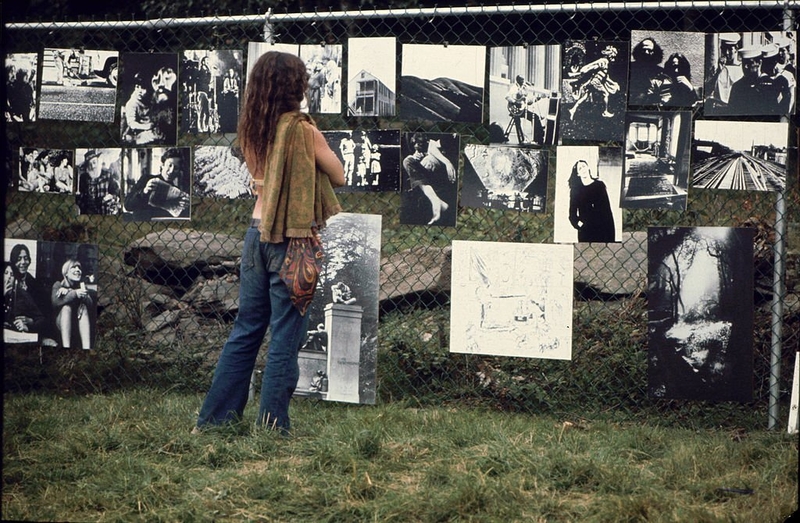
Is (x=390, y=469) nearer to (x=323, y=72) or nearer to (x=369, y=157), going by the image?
(x=369, y=157)

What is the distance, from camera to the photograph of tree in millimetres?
5141

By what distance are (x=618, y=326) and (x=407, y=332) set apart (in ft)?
4.34

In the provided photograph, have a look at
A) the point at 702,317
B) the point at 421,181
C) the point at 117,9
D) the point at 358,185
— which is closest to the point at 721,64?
the point at 702,317

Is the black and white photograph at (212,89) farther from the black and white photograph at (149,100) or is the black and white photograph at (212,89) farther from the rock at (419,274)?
the rock at (419,274)

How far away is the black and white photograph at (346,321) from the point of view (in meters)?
4.73

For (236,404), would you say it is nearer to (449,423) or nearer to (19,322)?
(449,423)

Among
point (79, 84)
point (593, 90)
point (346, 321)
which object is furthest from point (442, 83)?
point (79, 84)

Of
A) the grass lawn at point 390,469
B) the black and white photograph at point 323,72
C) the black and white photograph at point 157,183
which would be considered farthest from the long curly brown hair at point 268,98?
the grass lawn at point 390,469

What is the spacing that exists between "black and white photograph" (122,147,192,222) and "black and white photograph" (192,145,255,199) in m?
0.06

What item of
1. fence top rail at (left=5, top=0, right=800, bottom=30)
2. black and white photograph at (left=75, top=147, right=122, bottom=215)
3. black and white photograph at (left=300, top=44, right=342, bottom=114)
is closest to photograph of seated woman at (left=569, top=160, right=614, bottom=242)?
fence top rail at (left=5, top=0, right=800, bottom=30)

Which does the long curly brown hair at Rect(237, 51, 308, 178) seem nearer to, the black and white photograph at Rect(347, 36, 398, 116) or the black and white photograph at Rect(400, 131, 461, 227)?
the black and white photograph at Rect(347, 36, 398, 116)

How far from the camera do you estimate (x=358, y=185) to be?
465 cm

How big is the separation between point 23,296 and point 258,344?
1.96 meters

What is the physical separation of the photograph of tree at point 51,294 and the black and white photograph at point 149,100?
30.3 inches
